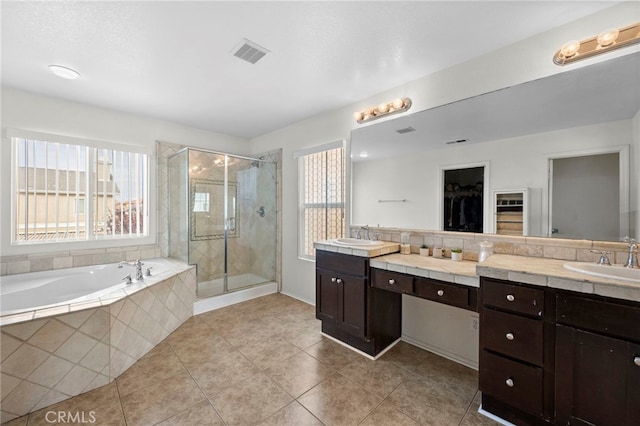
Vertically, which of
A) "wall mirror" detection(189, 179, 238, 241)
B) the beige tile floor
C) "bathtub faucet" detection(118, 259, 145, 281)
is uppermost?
"wall mirror" detection(189, 179, 238, 241)

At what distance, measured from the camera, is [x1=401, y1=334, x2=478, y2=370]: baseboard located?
6.80 ft

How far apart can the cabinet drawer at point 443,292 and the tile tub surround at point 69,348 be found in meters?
2.31

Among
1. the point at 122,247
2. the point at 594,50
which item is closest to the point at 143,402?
the point at 122,247

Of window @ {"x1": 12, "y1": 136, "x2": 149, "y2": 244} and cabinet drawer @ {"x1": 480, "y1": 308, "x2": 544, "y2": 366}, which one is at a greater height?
window @ {"x1": 12, "y1": 136, "x2": 149, "y2": 244}

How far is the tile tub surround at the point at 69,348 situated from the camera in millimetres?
1559

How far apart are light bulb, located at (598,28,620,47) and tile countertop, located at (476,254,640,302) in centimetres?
132

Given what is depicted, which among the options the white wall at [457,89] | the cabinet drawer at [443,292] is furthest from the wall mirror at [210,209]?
the cabinet drawer at [443,292]

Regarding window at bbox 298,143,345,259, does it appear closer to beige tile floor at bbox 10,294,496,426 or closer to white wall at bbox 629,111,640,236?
beige tile floor at bbox 10,294,496,426

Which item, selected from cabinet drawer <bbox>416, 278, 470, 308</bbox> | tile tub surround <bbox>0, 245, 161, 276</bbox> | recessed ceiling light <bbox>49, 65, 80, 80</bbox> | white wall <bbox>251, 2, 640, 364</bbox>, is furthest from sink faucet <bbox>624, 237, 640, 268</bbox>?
tile tub surround <bbox>0, 245, 161, 276</bbox>

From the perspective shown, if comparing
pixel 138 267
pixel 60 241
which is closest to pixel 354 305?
pixel 138 267

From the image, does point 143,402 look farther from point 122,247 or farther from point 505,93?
point 505,93

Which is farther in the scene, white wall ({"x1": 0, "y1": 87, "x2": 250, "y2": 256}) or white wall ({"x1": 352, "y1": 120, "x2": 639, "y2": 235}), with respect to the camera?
white wall ({"x1": 0, "y1": 87, "x2": 250, "y2": 256})

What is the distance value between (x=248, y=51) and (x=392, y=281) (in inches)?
82.2

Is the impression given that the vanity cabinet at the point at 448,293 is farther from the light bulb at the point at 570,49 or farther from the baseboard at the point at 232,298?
the baseboard at the point at 232,298
